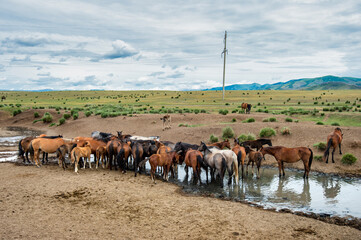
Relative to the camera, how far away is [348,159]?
13.9 m

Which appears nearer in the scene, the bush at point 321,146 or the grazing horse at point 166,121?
the bush at point 321,146

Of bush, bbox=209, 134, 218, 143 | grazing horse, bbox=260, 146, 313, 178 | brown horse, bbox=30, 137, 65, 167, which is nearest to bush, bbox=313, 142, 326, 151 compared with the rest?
grazing horse, bbox=260, 146, 313, 178

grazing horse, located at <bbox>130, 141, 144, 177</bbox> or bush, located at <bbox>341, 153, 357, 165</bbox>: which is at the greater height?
grazing horse, located at <bbox>130, 141, 144, 177</bbox>

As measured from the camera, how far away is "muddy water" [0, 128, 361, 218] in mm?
9078

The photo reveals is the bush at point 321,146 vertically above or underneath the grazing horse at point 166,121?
underneath

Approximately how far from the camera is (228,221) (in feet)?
24.6

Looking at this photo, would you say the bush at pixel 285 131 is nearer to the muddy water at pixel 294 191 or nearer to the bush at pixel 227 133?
the bush at pixel 227 133

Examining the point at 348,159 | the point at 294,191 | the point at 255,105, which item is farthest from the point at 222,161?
the point at 255,105

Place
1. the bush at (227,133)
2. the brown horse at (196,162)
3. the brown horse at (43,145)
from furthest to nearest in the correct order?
1. the bush at (227,133)
2. the brown horse at (43,145)
3. the brown horse at (196,162)

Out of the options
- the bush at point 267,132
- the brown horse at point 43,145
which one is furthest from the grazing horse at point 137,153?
the bush at point 267,132

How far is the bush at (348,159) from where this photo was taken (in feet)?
45.2

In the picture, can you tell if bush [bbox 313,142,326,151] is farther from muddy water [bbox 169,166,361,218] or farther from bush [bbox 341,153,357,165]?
muddy water [bbox 169,166,361,218]

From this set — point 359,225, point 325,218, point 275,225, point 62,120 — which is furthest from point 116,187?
point 62,120

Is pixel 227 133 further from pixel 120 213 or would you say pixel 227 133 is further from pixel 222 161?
pixel 120 213
